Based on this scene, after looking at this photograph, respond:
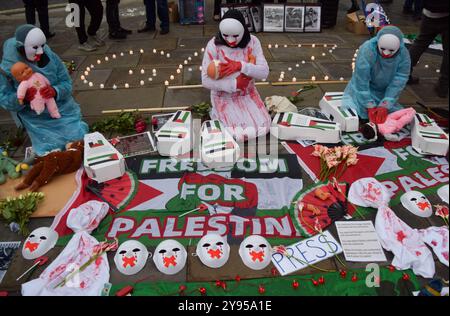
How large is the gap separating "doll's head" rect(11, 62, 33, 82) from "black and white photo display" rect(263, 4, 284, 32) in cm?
559

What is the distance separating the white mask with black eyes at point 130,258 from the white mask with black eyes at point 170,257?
0.09 m

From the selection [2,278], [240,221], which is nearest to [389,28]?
[240,221]

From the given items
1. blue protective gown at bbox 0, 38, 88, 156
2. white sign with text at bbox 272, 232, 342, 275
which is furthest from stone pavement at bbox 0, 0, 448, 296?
white sign with text at bbox 272, 232, 342, 275

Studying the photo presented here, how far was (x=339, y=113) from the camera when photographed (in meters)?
4.12

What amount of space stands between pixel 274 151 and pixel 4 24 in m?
8.89

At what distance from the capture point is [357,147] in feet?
12.4

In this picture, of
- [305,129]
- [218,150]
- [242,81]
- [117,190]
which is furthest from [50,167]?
[305,129]

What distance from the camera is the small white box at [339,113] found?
4.05 metres

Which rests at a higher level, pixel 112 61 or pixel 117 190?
pixel 112 61

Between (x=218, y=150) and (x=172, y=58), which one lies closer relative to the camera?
(x=218, y=150)

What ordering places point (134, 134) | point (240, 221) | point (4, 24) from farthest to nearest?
point (4, 24), point (134, 134), point (240, 221)

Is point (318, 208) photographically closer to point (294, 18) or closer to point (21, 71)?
point (21, 71)

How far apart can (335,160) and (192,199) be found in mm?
1401

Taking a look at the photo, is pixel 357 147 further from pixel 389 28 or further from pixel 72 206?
pixel 72 206
